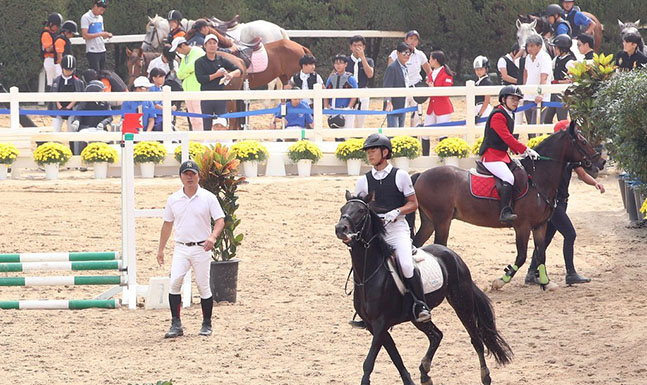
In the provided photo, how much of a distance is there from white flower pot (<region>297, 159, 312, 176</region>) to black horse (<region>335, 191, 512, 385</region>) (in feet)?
33.6

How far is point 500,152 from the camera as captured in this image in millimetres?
13156

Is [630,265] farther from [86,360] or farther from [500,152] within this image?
[86,360]

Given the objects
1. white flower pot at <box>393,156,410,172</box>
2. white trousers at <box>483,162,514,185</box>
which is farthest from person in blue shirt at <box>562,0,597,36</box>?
white trousers at <box>483,162,514,185</box>

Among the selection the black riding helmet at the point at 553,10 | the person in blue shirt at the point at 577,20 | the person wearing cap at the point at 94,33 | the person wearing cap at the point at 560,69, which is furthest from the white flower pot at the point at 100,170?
the person in blue shirt at the point at 577,20

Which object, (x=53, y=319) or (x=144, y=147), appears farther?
(x=144, y=147)

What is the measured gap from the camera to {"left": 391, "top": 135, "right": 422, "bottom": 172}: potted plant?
20.0m

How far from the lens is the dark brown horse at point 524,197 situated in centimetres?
1331

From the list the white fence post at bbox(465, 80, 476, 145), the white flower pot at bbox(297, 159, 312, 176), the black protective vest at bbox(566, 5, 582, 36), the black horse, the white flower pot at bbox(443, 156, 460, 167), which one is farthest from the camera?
the black protective vest at bbox(566, 5, 582, 36)

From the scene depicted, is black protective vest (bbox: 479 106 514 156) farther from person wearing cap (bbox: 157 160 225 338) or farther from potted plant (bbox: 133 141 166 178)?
potted plant (bbox: 133 141 166 178)

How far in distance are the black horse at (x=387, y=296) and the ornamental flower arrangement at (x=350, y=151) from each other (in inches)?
398

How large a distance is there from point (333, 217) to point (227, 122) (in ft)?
17.0

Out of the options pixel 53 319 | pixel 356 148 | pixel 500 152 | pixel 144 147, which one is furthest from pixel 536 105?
pixel 53 319

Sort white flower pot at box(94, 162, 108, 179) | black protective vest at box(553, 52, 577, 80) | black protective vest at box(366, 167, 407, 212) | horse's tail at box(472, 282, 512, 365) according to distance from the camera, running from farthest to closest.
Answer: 1. black protective vest at box(553, 52, 577, 80)
2. white flower pot at box(94, 162, 108, 179)
3. horse's tail at box(472, 282, 512, 365)
4. black protective vest at box(366, 167, 407, 212)

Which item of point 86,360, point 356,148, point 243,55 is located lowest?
point 86,360
